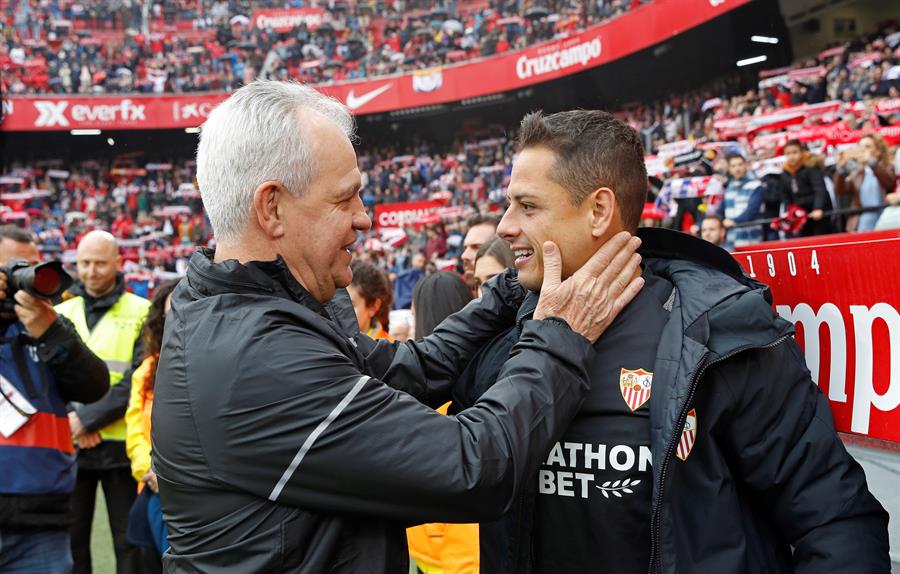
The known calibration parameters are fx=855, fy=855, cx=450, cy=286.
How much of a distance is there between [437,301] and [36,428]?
5.05ft

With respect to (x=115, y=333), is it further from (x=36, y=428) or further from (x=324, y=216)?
(x=324, y=216)

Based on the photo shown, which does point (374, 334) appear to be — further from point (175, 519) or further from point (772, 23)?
point (772, 23)

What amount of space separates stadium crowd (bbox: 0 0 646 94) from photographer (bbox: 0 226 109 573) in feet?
71.5

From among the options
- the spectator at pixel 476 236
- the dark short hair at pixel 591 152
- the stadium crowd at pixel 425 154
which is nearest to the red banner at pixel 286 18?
the stadium crowd at pixel 425 154

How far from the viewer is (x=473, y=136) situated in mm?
25859

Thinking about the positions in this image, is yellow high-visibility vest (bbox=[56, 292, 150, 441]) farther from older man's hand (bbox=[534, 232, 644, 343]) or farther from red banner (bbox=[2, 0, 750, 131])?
red banner (bbox=[2, 0, 750, 131])

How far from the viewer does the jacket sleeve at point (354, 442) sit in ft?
4.45

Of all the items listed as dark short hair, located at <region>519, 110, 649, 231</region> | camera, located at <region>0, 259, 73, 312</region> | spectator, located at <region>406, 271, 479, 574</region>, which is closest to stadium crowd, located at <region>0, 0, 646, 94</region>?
camera, located at <region>0, 259, 73, 312</region>

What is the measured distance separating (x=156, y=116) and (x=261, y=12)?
5853mm

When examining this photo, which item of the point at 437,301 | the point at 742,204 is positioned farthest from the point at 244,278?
the point at 742,204

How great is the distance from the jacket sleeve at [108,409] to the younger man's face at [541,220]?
304 centimetres

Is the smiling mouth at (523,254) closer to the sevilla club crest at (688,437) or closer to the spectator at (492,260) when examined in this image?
the sevilla club crest at (688,437)

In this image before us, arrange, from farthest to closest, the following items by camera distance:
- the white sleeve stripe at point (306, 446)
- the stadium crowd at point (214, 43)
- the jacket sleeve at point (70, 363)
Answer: the stadium crowd at point (214, 43) → the jacket sleeve at point (70, 363) → the white sleeve stripe at point (306, 446)

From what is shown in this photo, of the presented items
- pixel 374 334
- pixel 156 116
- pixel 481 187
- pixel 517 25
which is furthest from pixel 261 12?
pixel 374 334
